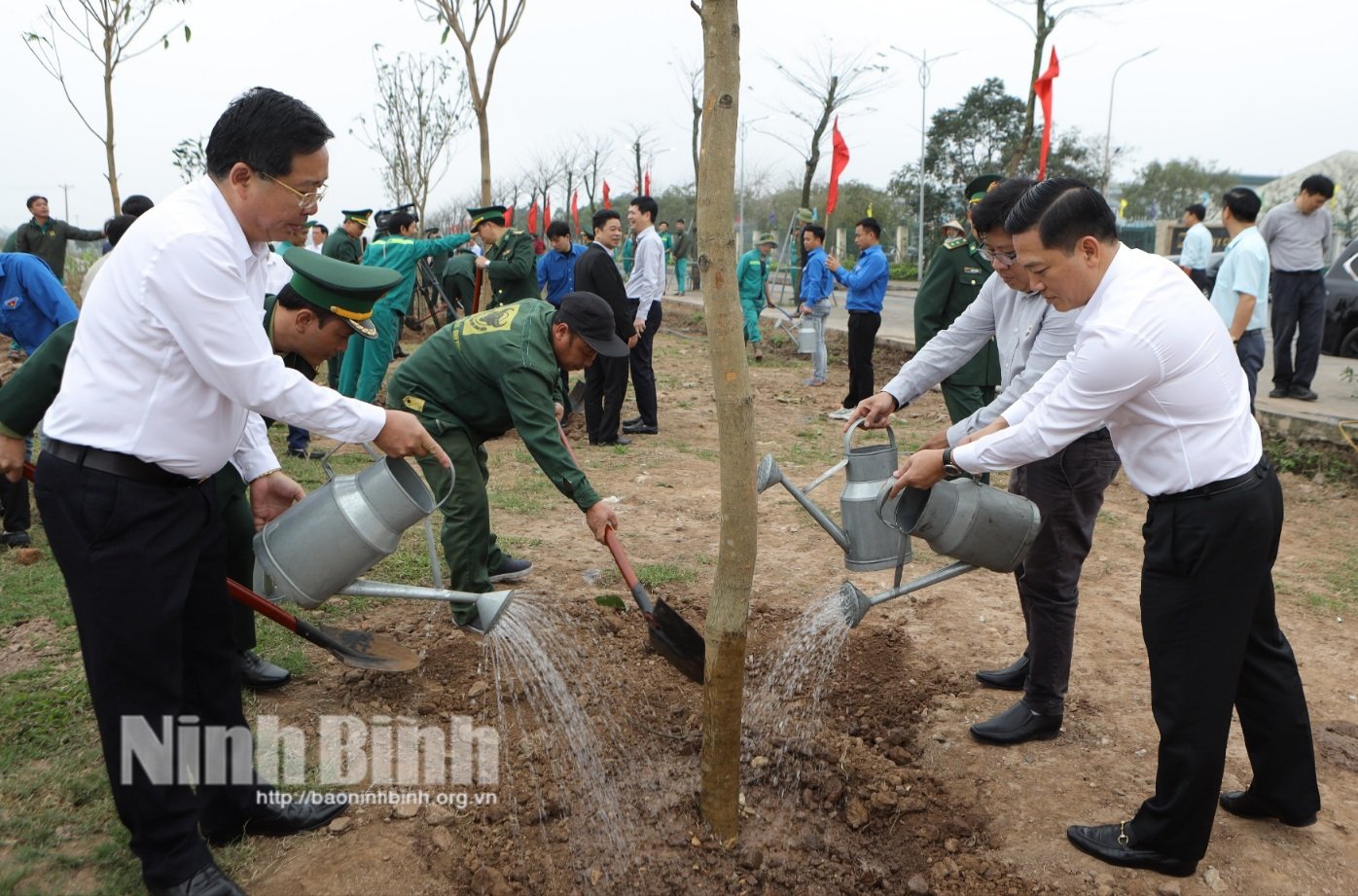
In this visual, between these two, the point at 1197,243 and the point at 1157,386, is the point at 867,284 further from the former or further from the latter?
the point at 1157,386

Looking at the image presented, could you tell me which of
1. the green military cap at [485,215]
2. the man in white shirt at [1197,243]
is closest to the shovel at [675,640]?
the green military cap at [485,215]

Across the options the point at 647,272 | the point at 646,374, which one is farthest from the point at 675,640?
the point at 647,272

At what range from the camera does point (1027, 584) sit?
3.06 metres

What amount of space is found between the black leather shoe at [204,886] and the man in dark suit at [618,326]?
514 centimetres

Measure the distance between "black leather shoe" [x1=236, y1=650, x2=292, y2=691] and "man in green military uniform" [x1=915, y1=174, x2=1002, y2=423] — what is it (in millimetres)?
3343

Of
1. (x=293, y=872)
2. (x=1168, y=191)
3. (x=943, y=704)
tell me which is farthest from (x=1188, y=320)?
(x=1168, y=191)

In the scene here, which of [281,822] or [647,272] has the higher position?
[647,272]

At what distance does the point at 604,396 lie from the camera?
747cm

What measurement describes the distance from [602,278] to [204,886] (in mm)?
5506

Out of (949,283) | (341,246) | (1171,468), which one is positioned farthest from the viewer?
(341,246)

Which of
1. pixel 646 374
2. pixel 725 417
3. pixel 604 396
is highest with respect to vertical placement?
pixel 725 417

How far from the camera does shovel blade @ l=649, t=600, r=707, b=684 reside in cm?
310

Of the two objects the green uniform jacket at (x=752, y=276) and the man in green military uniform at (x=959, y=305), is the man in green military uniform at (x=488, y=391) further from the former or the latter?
the green uniform jacket at (x=752, y=276)

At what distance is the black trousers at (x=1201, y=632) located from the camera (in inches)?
89.1
